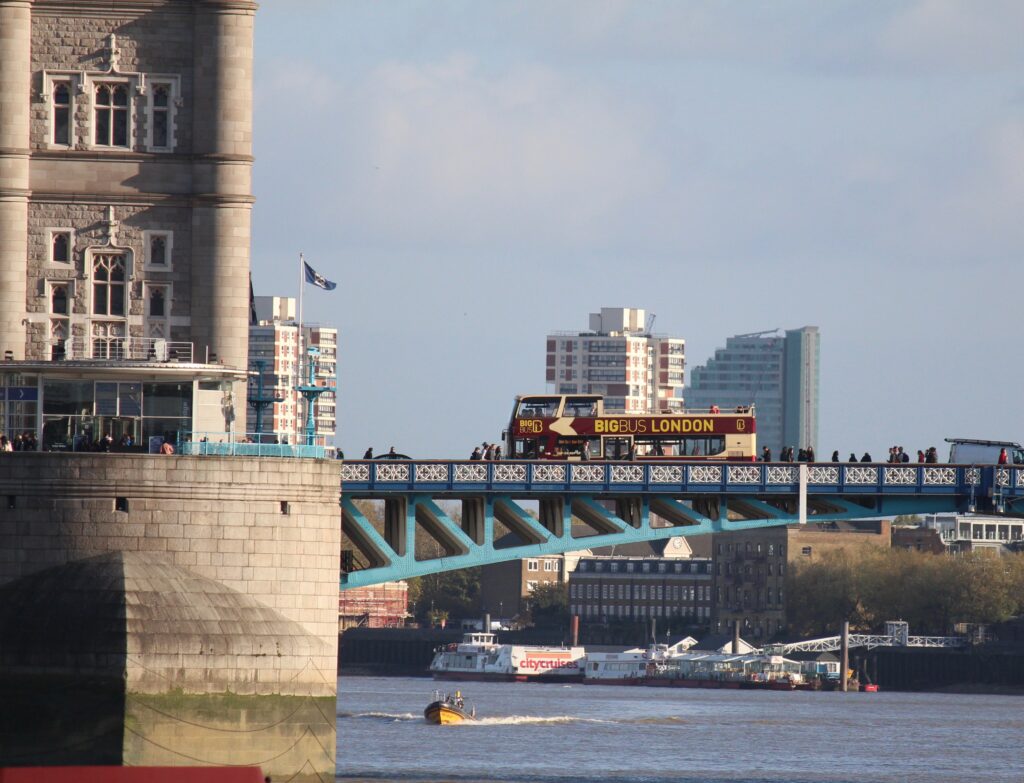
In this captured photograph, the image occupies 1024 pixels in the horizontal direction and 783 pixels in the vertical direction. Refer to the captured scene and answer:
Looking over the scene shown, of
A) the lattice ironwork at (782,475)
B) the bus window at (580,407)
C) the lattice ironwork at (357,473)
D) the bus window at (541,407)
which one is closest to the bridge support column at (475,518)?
the lattice ironwork at (357,473)

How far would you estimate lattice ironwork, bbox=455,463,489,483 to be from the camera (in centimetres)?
8612

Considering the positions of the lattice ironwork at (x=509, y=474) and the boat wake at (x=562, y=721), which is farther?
the boat wake at (x=562, y=721)

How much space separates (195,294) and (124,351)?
2744 mm

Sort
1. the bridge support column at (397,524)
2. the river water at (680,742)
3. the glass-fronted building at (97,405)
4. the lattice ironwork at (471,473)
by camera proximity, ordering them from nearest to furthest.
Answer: the glass-fronted building at (97,405)
the lattice ironwork at (471,473)
the bridge support column at (397,524)
the river water at (680,742)

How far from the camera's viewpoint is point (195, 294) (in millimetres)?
80500

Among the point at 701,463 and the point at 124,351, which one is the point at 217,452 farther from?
the point at 701,463

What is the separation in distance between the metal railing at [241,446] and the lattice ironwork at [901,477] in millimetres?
20226

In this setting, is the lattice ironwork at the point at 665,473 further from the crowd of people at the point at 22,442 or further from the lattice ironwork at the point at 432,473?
the crowd of people at the point at 22,442

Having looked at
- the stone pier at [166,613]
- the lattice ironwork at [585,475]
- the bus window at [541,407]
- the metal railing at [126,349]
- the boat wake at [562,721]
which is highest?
the metal railing at [126,349]

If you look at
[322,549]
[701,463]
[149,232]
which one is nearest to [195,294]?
[149,232]

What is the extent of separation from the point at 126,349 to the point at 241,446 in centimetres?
588

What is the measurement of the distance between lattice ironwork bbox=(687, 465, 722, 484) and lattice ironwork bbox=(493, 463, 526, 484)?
18.1 feet

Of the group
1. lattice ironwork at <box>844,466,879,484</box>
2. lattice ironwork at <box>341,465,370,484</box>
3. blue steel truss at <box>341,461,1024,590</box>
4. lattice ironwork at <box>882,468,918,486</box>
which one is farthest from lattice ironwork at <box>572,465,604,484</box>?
lattice ironwork at <box>882,468,918,486</box>

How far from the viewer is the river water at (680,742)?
340ft
